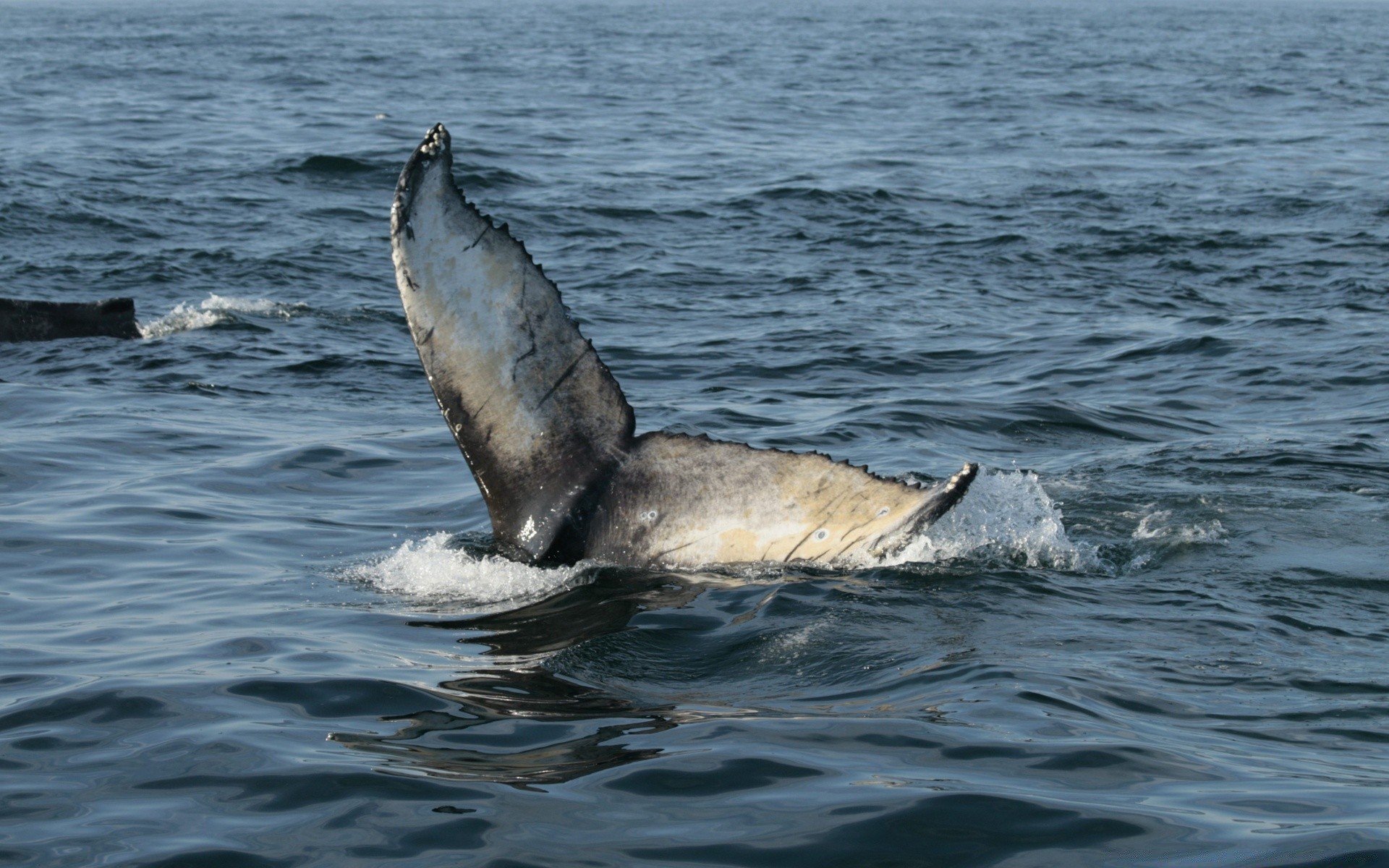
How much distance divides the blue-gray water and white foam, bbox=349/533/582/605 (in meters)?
0.03

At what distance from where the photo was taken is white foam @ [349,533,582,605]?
6.70 m

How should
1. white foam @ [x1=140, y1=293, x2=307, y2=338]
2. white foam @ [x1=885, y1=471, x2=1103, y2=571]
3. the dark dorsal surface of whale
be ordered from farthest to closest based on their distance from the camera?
white foam @ [x1=140, y1=293, x2=307, y2=338] → the dark dorsal surface of whale → white foam @ [x1=885, y1=471, x2=1103, y2=571]

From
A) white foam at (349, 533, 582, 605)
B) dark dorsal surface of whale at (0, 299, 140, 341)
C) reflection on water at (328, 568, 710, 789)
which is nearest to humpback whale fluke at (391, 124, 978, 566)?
reflection on water at (328, 568, 710, 789)

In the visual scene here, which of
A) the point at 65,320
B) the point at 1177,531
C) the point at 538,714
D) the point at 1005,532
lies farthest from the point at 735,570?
the point at 65,320

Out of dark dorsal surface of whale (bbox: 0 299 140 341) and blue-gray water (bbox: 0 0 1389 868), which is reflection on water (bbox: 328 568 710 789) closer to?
blue-gray water (bbox: 0 0 1389 868)

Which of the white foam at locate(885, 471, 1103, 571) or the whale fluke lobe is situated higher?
the whale fluke lobe

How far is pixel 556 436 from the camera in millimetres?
6277

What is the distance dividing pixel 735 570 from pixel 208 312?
9.73m

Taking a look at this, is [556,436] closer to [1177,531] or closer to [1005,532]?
[1005,532]

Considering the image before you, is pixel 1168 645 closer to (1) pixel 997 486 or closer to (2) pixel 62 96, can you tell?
(1) pixel 997 486

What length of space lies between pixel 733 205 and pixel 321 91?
1637 cm

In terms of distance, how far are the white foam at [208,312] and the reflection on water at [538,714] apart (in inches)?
338

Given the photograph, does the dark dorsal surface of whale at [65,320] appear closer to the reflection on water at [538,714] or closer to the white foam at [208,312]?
the white foam at [208,312]

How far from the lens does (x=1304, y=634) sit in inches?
247
